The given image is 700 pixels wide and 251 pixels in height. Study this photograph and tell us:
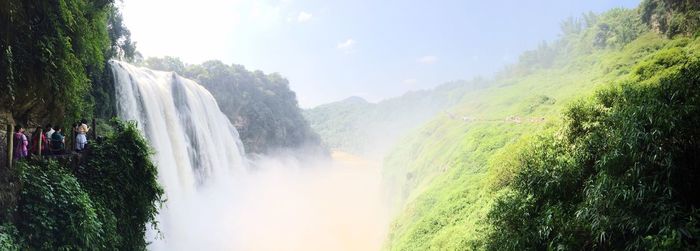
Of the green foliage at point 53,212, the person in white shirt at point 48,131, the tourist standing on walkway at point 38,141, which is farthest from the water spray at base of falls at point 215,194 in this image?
the green foliage at point 53,212

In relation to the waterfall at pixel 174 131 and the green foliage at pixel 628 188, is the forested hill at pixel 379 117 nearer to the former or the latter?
the waterfall at pixel 174 131

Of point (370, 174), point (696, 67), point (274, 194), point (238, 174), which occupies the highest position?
point (696, 67)

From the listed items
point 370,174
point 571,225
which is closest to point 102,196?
point 571,225

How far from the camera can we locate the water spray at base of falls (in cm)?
1994

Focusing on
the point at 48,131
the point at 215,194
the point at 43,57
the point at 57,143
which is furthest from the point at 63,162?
the point at 215,194

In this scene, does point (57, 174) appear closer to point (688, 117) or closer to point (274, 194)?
point (688, 117)

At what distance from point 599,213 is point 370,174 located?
67.1 m

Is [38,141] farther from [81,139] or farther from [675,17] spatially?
[675,17]

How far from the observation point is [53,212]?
852cm

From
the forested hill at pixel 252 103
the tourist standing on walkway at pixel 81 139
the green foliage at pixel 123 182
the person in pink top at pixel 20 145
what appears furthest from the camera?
the forested hill at pixel 252 103

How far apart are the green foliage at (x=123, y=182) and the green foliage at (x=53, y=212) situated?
1.06m

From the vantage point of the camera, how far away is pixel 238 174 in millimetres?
33188

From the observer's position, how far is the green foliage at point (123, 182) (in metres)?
10.4

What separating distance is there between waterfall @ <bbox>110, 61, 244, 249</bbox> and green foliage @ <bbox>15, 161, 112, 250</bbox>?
4.75 m
